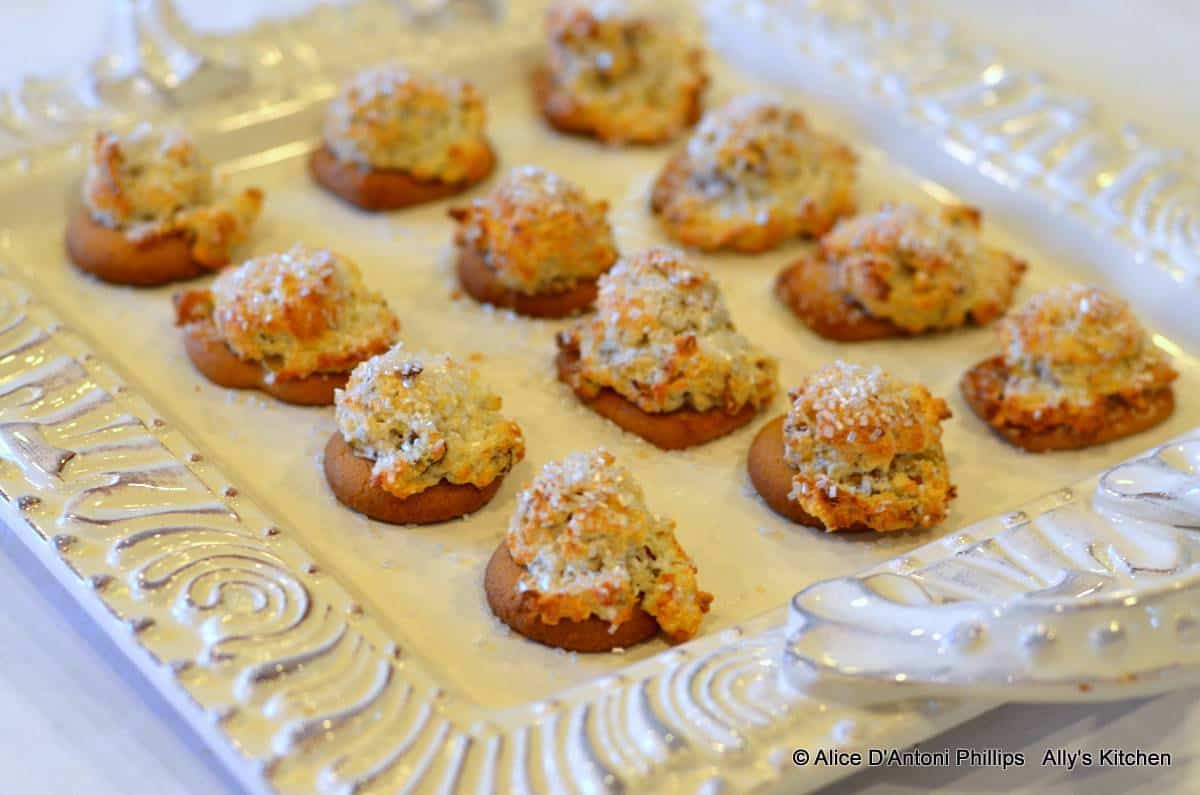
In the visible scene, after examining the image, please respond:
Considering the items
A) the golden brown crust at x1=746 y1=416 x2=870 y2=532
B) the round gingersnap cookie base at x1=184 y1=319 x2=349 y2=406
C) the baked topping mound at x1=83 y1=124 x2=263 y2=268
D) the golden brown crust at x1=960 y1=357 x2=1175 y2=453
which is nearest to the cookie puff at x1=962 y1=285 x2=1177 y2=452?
the golden brown crust at x1=960 y1=357 x2=1175 y2=453

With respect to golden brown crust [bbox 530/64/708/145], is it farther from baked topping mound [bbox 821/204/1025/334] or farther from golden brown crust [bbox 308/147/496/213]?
baked topping mound [bbox 821/204/1025/334]

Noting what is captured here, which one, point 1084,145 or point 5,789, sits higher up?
point 1084,145

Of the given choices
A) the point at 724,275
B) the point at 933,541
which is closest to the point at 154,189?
the point at 724,275

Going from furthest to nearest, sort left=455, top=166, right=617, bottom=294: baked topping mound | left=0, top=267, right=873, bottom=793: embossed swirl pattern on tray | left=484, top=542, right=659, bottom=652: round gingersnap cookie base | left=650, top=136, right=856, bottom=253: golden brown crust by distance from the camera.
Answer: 1. left=650, top=136, right=856, bottom=253: golden brown crust
2. left=455, top=166, right=617, bottom=294: baked topping mound
3. left=484, top=542, right=659, bottom=652: round gingersnap cookie base
4. left=0, top=267, right=873, bottom=793: embossed swirl pattern on tray

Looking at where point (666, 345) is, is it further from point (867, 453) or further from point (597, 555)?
point (597, 555)

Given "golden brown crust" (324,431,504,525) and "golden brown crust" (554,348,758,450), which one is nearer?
"golden brown crust" (324,431,504,525)

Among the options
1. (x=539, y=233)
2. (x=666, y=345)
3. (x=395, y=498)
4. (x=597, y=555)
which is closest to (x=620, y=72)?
(x=539, y=233)

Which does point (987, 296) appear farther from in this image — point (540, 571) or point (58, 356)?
point (58, 356)
